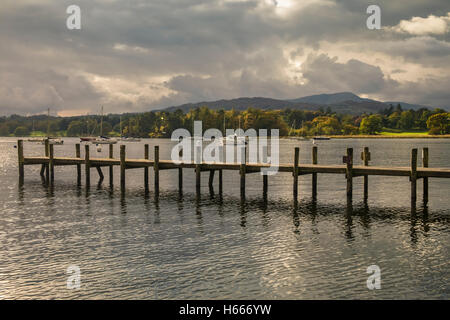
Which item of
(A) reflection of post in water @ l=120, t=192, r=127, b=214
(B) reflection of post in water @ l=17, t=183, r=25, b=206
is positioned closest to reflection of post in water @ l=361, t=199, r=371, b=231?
(A) reflection of post in water @ l=120, t=192, r=127, b=214

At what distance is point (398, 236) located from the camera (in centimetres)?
2398

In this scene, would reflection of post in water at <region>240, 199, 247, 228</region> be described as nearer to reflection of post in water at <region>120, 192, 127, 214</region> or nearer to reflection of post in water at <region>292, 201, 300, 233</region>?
reflection of post in water at <region>292, 201, 300, 233</region>

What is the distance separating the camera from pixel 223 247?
21.8m

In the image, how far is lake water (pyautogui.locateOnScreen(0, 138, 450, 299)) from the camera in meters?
16.6

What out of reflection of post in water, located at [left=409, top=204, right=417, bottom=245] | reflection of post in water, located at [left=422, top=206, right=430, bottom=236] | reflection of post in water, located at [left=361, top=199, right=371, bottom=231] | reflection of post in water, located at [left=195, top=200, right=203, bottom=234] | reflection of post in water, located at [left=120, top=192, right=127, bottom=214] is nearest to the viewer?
reflection of post in water, located at [left=409, top=204, right=417, bottom=245]

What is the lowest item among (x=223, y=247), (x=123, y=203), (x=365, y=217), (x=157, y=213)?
(x=223, y=247)

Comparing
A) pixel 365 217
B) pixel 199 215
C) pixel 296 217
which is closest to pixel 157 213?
pixel 199 215

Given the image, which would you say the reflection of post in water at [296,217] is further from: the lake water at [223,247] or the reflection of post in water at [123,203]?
the reflection of post in water at [123,203]

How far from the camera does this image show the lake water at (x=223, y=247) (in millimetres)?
16594

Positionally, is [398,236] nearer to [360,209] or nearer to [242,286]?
[360,209]

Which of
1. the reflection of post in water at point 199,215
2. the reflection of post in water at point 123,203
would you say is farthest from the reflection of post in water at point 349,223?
the reflection of post in water at point 123,203

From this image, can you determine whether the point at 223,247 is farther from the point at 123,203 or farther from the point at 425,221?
the point at 123,203

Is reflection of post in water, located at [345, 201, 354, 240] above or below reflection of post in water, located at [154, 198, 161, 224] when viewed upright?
below
